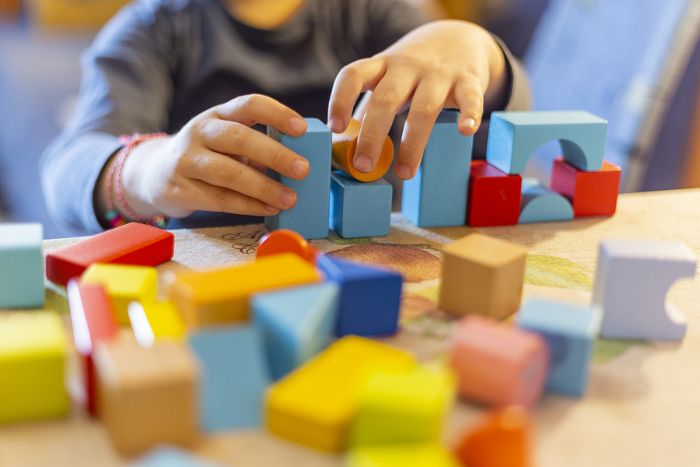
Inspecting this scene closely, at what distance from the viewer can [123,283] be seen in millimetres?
566

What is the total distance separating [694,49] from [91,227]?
126 centimetres

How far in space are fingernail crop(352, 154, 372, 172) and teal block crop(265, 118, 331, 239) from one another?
3 centimetres

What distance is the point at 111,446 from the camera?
1.44 feet

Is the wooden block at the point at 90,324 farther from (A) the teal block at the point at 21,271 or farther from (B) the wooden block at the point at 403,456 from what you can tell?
(B) the wooden block at the point at 403,456

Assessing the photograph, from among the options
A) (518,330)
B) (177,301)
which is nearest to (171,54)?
(177,301)

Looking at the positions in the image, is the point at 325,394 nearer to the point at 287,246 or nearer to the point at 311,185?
the point at 287,246

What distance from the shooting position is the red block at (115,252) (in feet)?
2.07

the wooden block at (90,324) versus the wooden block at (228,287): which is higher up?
the wooden block at (228,287)

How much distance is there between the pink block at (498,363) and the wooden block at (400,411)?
0.15 ft

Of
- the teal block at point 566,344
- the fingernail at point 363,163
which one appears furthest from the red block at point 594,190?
the teal block at point 566,344

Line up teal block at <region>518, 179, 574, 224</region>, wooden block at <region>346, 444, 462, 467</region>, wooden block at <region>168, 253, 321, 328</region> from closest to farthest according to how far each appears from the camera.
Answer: wooden block at <region>346, 444, 462, 467</region>
wooden block at <region>168, 253, 321, 328</region>
teal block at <region>518, 179, 574, 224</region>

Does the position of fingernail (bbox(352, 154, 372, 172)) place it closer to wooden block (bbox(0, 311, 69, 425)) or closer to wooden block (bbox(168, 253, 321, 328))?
wooden block (bbox(168, 253, 321, 328))

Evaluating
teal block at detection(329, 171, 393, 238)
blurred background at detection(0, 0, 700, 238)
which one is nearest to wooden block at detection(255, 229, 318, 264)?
teal block at detection(329, 171, 393, 238)

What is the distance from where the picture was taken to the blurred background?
1.65 metres
